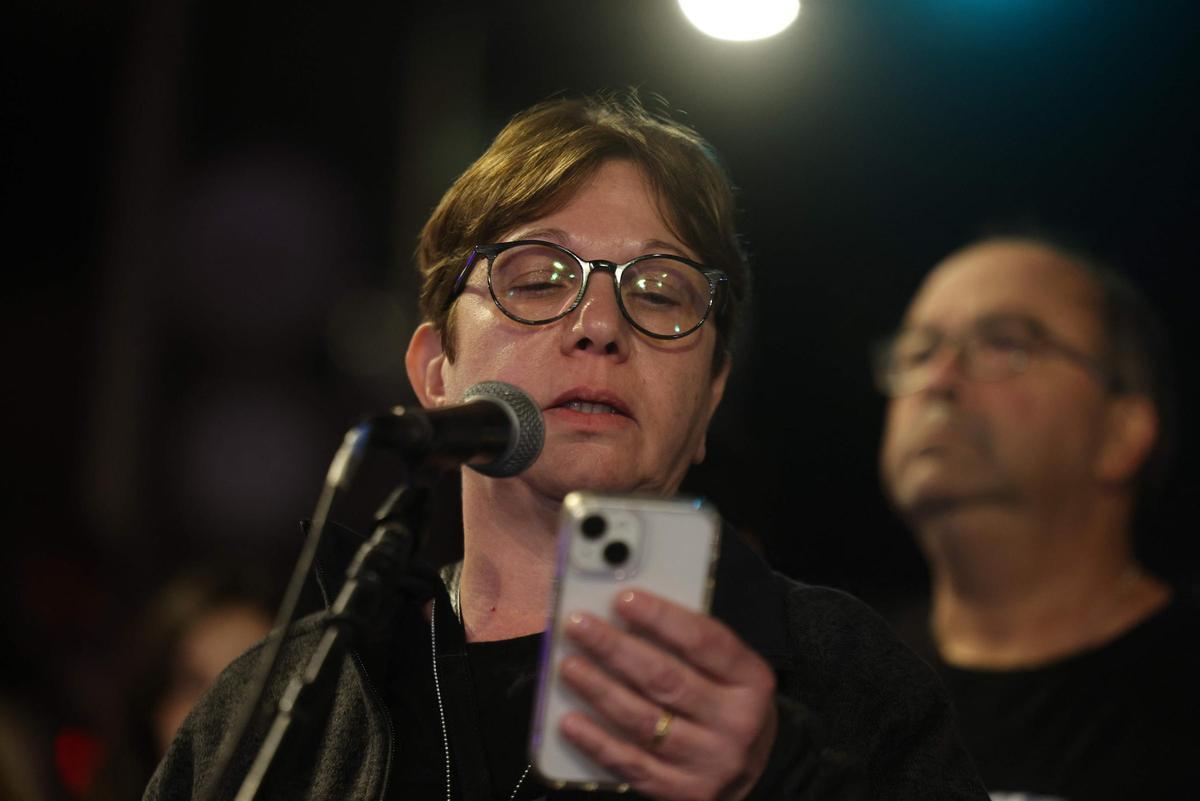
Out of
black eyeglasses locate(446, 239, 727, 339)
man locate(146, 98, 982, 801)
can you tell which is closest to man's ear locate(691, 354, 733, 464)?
man locate(146, 98, 982, 801)

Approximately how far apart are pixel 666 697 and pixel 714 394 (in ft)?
3.66

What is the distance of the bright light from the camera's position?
3.59m

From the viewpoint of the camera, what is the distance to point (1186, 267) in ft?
12.9

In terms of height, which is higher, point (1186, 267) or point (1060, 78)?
point (1060, 78)

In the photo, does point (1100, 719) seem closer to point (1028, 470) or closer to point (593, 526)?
point (1028, 470)

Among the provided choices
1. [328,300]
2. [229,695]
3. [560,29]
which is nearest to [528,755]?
[229,695]

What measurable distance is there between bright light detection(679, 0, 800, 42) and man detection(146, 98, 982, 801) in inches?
47.0

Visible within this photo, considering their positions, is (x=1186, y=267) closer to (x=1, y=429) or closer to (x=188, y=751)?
(x=188, y=751)

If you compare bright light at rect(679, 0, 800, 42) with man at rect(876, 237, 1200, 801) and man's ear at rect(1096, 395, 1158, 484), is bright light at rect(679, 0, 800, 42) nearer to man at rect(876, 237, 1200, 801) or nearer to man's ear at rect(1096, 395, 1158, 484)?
man at rect(876, 237, 1200, 801)

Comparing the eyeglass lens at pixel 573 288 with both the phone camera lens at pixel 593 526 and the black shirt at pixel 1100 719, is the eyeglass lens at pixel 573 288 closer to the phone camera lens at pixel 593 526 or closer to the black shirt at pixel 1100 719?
the phone camera lens at pixel 593 526

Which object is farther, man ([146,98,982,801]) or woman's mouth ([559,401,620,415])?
woman's mouth ([559,401,620,415])

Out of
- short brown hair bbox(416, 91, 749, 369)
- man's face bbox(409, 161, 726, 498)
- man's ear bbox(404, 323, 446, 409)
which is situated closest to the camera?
man's face bbox(409, 161, 726, 498)

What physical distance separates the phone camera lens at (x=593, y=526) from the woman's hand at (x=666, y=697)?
0.09 meters

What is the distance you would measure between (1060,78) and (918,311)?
0.81m
